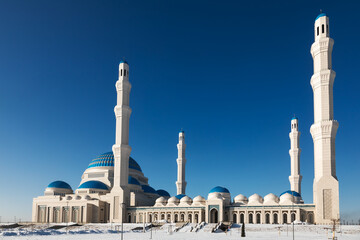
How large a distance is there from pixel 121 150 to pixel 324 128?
34876mm

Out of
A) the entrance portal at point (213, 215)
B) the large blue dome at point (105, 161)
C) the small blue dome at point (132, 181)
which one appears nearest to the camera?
the entrance portal at point (213, 215)

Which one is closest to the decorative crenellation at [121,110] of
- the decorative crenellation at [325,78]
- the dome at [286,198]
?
the dome at [286,198]

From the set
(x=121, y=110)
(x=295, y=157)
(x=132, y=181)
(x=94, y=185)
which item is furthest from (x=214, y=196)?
(x=94, y=185)

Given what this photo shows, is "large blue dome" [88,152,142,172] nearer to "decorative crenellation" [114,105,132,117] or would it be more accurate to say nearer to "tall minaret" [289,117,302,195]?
"decorative crenellation" [114,105,132,117]

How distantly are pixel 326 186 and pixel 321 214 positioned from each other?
13.4 feet

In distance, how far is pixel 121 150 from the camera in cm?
7406

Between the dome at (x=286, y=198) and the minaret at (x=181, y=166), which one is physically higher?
the minaret at (x=181, y=166)

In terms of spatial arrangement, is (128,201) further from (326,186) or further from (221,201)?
(326,186)

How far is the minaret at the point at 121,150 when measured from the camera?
239ft

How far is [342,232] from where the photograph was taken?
171ft

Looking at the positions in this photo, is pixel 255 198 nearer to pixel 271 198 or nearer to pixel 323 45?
pixel 271 198

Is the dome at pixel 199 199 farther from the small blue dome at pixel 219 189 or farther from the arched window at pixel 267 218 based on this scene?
the arched window at pixel 267 218

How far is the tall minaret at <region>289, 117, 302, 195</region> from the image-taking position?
263 ft

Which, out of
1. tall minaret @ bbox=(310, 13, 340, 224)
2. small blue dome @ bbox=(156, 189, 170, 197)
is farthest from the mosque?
small blue dome @ bbox=(156, 189, 170, 197)
